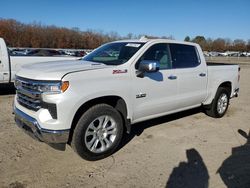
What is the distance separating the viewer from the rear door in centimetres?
532

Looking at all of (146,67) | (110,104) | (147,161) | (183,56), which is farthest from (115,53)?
(147,161)

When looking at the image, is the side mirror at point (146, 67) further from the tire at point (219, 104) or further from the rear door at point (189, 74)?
the tire at point (219, 104)

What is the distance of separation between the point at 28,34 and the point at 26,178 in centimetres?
7071

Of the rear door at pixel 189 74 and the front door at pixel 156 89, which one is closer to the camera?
the front door at pixel 156 89

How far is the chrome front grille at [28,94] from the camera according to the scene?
376 centimetres

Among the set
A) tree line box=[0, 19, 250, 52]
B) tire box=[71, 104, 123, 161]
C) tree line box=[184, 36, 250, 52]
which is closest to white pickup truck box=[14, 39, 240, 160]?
tire box=[71, 104, 123, 161]

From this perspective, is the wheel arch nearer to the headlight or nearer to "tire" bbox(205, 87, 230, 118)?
the headlight

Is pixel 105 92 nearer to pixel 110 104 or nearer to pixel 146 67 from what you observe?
pixel 110 104

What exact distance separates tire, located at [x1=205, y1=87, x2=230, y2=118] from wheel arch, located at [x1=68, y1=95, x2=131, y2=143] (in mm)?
2937

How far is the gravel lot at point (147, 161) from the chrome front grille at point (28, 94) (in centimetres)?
88

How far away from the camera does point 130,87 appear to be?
4.34 m

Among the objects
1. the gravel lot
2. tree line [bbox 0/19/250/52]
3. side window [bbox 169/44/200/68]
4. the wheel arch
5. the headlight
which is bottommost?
the gravel lot

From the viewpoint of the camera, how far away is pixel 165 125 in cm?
601

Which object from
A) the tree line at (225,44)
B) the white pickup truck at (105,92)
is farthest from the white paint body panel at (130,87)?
the tree line at (225,44)
